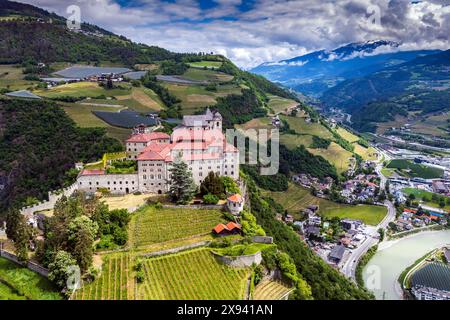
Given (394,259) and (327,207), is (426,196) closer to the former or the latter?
(327,207)

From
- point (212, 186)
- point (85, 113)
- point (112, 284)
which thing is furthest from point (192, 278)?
point (85, 113)

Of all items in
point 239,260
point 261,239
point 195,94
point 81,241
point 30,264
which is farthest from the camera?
point 195,94

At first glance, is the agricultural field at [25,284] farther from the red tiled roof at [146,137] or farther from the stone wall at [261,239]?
the red tiled roof at [146,137]

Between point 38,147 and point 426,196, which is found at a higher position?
point 38,147

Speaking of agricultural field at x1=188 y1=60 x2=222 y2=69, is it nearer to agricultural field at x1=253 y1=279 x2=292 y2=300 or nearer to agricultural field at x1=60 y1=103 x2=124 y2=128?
agricultural field at x1=60 y1=103 x2=124 y2=128
